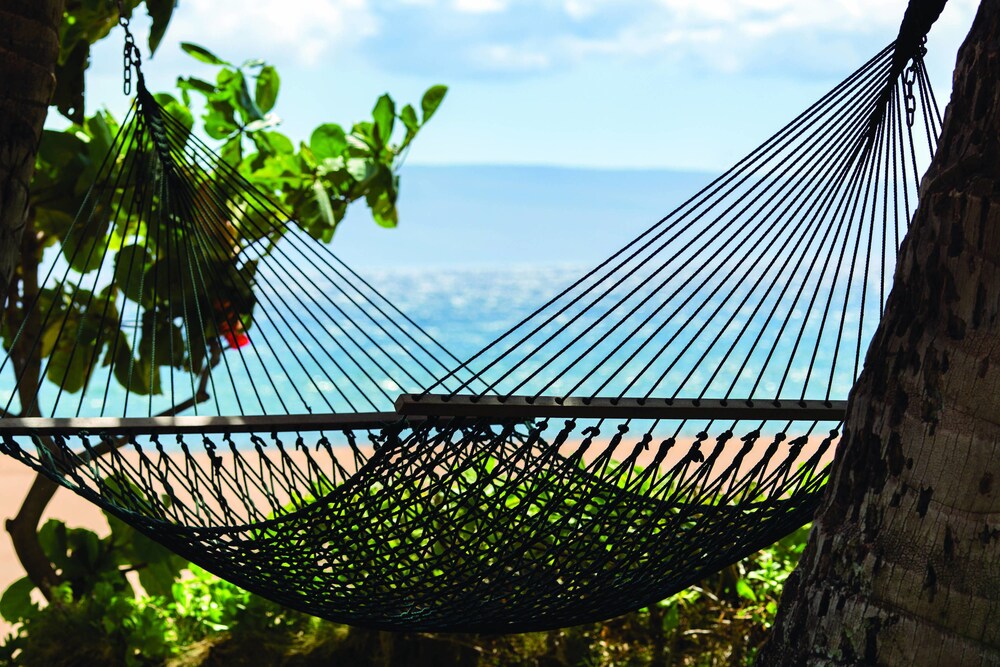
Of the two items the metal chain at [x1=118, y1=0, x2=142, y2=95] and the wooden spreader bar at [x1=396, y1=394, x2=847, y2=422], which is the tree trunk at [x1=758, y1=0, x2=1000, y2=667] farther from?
the metal chain at [x1=118, y1=0, x2=142, y2=95]

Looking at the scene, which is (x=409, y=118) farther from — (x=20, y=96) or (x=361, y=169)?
(x=20, y=96)

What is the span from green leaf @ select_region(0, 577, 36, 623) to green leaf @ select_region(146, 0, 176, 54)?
127 cm

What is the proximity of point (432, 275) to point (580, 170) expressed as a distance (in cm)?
5148

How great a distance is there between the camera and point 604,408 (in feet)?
4.15

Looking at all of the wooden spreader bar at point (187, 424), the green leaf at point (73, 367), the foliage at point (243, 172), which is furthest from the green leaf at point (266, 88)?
the wooden spreader bar at point (187, 424)

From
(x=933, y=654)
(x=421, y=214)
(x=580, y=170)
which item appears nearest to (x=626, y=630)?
(x=933, y=654)

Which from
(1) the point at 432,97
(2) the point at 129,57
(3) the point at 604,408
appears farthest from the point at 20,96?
(1) the point at 432,97

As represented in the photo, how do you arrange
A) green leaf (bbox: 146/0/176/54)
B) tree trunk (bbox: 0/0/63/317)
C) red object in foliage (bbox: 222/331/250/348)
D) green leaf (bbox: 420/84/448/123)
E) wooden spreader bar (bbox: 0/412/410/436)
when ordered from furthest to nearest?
green leaf (bbox: 420/84/448/123) → red object in foliage (bbox: 222/331/250/348) → green leaf (bbox: 146/0/176/54) → tree trunk (bbox: 0/0/63/317) → wooden spreader bar (bbox: 0/412/410/436)

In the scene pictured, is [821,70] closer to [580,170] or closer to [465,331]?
[580,170]

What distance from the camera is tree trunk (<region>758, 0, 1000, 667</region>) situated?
38.4 inches

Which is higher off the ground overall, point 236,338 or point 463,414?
point 236,338

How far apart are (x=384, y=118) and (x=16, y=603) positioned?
52.9 inches

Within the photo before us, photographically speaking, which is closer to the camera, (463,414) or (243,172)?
(463,414)

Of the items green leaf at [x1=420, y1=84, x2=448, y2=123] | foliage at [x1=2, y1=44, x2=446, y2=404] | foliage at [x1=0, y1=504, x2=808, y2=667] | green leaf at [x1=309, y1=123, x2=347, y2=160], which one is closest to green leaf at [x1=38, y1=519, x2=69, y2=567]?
foliage at [x1=0, y1=504, x2=808, y2=667]
